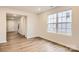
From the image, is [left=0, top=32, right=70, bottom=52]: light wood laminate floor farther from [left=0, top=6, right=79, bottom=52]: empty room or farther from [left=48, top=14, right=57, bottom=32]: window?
[left=48, top=14, right=57, bottom=32]: window

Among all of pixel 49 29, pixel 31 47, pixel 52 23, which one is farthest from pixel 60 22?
pixel 31 47

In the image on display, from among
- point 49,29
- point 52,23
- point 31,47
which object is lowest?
point 31,47

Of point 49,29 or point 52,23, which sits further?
point 49,29

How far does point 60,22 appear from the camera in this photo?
3516 mm

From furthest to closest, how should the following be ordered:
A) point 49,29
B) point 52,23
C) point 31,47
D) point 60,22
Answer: point 49,29 < point 52,23 < point 60,22 < point 31,47

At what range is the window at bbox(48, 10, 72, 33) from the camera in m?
3.05

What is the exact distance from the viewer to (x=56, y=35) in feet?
11.9

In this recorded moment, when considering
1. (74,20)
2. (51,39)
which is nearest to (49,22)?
(51,39)

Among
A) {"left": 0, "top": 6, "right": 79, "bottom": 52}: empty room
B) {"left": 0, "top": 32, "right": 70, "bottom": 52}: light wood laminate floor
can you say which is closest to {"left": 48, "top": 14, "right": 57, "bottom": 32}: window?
{"left": 0, "top": 6, "right": 79, "bottom": 52}: empty room

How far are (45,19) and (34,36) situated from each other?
1.55 metres

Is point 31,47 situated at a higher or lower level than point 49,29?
lower

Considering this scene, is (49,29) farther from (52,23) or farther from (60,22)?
(60,22)

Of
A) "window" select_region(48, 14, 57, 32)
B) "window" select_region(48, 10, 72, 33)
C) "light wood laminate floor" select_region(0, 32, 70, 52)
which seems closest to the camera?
"light wood laminate floor" select_region(0, 32, 70, 52)
